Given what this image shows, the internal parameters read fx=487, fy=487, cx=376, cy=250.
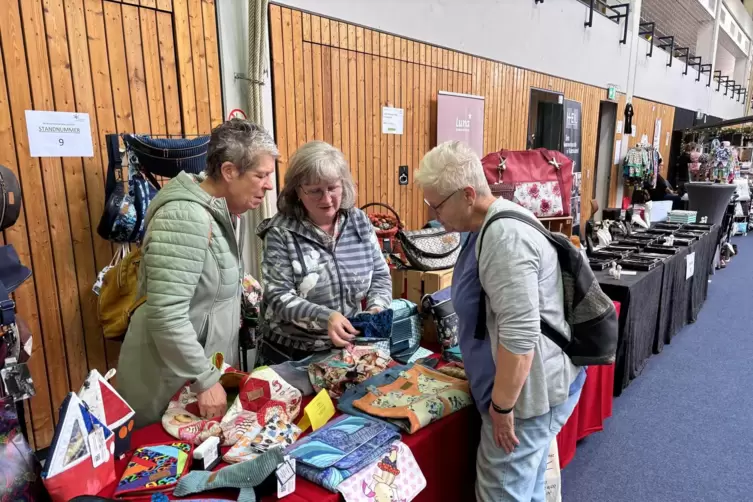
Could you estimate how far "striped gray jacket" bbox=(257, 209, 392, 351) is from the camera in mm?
1873

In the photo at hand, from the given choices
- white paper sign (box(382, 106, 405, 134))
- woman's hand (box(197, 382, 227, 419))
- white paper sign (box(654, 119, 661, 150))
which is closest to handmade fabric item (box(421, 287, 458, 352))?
woman's hand (box(197, 382, 227, 419))

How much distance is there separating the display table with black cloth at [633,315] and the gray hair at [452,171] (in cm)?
216

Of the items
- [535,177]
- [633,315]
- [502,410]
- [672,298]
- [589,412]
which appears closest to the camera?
[502,410]

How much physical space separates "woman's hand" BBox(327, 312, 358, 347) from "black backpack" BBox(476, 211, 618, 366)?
0.48 m

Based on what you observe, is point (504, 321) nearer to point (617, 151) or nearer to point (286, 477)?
point (286, 477)

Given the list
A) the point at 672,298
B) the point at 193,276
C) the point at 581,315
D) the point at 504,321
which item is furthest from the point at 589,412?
the point at 193,276

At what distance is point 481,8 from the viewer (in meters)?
5.31

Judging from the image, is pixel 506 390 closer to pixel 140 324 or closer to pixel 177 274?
pixel 177 274

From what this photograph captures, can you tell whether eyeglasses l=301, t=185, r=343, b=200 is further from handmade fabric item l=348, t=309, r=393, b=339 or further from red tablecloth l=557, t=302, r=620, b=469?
red tablecloth l=557, t=302, r=620, b=469

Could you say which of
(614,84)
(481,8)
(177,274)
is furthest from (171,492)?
(614,84)

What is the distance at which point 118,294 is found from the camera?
2.44 m

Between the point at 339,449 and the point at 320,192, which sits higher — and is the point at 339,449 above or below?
below

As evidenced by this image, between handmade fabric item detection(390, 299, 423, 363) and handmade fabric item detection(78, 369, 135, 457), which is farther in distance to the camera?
handmade fabric item detection(390, 299, 423, 363)

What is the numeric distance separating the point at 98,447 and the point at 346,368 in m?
0.80
